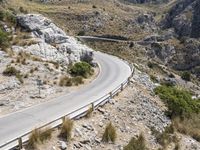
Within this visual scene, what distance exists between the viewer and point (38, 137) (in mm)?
17562

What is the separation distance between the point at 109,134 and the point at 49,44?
24324mm

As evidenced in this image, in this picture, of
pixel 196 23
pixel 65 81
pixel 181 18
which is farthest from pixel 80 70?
pixel 181 18

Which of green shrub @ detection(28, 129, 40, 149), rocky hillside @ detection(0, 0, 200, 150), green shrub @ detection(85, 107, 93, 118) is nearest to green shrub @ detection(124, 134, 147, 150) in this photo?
rocky hillside @ detection(0, 0, 200, 150)

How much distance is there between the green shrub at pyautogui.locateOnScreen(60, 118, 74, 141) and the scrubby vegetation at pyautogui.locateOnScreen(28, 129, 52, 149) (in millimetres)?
896

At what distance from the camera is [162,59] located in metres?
118

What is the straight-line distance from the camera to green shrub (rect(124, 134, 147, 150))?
2032 cm

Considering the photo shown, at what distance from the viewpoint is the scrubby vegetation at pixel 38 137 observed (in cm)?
1714

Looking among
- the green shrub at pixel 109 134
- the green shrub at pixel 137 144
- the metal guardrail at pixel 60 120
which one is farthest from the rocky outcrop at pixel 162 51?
the green shrub at pixel 109 134

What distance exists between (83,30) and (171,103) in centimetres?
9187

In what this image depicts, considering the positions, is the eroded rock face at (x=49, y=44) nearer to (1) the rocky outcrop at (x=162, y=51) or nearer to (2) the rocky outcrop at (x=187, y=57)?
(1) the rocky outcrop at (x=162, y=51)

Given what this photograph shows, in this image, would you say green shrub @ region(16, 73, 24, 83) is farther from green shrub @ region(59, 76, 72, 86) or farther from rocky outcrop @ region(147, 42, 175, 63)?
→ rocky outcrop @ region(147, 42, 175, 63)

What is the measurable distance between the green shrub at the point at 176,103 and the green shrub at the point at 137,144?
8.60 metres

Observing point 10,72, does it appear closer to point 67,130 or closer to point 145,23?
point 67,130

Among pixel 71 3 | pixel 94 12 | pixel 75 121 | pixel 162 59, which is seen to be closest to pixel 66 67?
pixel 75 121
